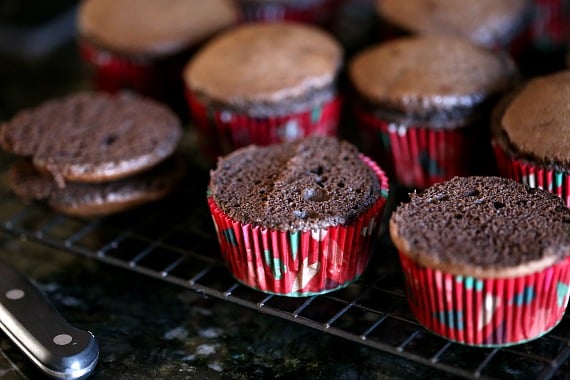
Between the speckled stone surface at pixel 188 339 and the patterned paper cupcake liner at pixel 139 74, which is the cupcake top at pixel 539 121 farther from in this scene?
the patterned paper cupcake liner at pixel 139 74

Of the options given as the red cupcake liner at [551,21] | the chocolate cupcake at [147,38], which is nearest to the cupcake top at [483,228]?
the chocolate cupcake at [147,38]

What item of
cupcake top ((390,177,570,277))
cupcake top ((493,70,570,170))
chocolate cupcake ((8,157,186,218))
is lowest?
chocolate cupcake ((8,157,186,218))

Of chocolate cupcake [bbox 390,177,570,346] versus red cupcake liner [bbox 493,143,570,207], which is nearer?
chocolate cupcake [bbox 390,177,570,346]

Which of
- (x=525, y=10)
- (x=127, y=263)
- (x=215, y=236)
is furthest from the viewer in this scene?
(x=525, y=10)

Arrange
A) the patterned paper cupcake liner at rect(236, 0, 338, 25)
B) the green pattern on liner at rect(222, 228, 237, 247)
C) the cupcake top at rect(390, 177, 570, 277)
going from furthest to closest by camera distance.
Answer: the patterned paper cupcake liner at rect(236, 0, 338, 25), the green pattern on liner at rect(222, 228, 237, 247), the cupcake top at rect(390, 177, 570, 277)

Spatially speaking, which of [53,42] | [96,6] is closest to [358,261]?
[96,6]

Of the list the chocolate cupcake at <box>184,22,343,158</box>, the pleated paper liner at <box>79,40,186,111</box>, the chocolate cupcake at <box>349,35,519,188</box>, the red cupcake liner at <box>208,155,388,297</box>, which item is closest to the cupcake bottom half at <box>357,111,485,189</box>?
the chocolate cupcake at <box>349,35,519,188</box>

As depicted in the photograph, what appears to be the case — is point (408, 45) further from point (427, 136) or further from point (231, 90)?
point (231, 90)

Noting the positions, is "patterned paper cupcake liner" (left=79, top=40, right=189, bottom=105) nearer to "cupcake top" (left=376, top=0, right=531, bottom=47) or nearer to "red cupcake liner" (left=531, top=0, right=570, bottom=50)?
"cupcake top" (left=376, top=0, right=531, bottom=47)
